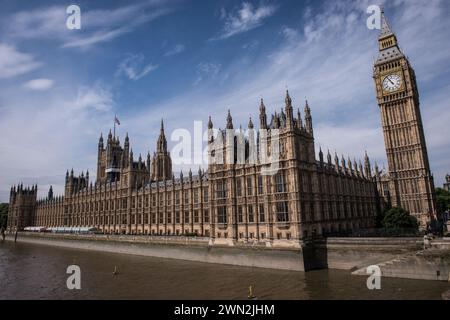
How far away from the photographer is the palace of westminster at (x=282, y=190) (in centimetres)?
4994

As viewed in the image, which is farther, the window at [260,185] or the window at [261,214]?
the window at [260,185]

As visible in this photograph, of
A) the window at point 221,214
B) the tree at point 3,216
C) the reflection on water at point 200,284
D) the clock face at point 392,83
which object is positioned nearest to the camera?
the reflection on water at point 200,284

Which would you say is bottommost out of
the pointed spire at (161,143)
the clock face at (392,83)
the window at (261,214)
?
the window at (261,214)

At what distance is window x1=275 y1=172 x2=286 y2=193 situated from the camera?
49.5 meters

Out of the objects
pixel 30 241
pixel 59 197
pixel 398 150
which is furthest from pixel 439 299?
pixel 59 197

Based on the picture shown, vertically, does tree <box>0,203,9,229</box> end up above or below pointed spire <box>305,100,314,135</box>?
below

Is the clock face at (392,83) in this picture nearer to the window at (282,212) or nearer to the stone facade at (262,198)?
the stone facade at (262,198)

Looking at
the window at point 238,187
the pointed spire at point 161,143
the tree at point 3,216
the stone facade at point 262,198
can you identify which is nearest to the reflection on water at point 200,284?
the stone facade at point 262,198

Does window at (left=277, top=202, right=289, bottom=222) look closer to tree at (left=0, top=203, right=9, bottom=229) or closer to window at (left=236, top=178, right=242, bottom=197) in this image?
window at (left=236, top=178, right=242, bottom=197)

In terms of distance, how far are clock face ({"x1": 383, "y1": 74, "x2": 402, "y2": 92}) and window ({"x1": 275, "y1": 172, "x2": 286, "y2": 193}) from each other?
58.5 m

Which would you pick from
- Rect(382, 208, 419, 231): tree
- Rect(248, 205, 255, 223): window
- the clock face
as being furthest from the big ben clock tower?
Rect(248, 205, 255, 223): window

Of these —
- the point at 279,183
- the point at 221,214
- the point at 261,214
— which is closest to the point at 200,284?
the point at 261,214

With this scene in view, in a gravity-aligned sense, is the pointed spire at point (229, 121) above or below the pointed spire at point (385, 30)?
below

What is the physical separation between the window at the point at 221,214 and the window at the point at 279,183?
39.1 feet
